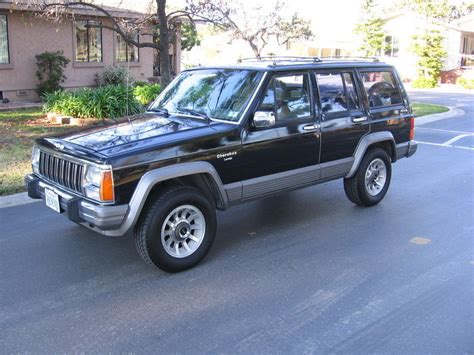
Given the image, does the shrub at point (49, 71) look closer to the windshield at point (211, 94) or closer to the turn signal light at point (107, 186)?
the windshield at point (211, 94)

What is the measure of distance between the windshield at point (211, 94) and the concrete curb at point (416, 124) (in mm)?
2273

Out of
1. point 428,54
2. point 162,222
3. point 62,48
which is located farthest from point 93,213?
point 428,54

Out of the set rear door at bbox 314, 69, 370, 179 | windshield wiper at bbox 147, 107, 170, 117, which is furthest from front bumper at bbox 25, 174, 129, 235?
rear door at bbox 314, 69, 370, 179

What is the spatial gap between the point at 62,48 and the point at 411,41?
2698 centimetres

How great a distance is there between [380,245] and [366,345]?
1994mm

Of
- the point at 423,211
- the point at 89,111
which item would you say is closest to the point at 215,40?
the point at 89,111

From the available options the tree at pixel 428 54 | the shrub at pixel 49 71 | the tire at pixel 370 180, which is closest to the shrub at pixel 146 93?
the shrub at pixel 49 71

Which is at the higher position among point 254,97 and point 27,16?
point 27,16

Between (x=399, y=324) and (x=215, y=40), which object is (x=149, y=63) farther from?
(x=215, y=40)

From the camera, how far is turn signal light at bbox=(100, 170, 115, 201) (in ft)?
13.5

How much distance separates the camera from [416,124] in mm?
14992

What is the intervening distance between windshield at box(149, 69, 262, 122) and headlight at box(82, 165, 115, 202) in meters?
1.45

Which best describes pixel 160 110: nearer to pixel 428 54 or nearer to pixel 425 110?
pixel 425 110

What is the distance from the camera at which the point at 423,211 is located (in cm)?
648
